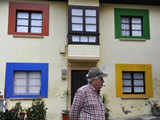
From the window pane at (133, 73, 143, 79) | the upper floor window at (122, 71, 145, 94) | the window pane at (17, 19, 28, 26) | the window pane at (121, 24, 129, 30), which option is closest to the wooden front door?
the upper floor window at (122, 71, 145, 94)

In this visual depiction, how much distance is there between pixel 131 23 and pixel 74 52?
139 inches

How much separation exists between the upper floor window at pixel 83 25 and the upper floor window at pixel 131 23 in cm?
128

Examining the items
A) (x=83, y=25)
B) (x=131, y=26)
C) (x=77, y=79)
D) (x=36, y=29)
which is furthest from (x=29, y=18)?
(x=131, y=26)

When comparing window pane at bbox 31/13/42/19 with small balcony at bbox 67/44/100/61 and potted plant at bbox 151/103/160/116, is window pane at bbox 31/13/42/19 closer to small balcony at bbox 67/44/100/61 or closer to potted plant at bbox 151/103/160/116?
small balcony at bbox 67/44/100/61

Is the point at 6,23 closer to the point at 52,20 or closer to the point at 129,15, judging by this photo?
the point at 52,20

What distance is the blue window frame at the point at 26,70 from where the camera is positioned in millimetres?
9303

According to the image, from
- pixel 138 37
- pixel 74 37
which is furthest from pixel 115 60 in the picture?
pixel 74 37

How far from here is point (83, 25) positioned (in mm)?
9789

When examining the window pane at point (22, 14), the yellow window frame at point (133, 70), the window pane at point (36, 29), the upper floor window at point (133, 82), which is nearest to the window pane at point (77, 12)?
the window pane at point (36, 29)

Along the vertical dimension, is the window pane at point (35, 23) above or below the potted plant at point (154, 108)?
above

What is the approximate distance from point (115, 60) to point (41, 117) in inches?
173

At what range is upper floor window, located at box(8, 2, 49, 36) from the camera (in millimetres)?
9742

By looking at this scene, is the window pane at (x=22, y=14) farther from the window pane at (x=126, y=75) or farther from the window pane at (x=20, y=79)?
the window pane at (x=126, y=75)

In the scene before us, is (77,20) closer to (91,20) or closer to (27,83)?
(91,20)
